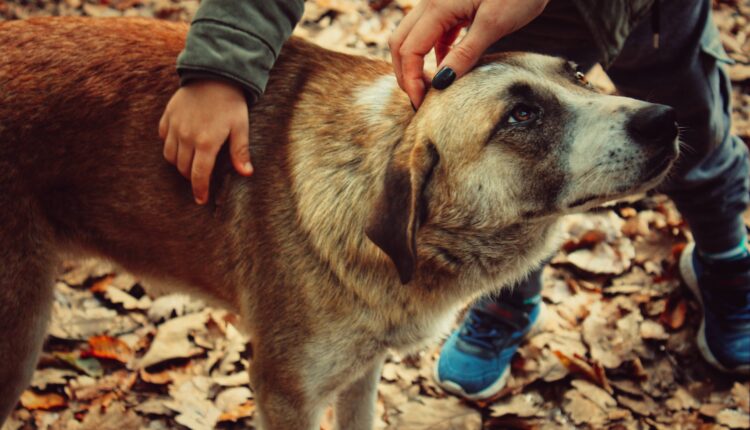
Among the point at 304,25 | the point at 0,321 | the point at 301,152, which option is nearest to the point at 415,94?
the point at 301,152

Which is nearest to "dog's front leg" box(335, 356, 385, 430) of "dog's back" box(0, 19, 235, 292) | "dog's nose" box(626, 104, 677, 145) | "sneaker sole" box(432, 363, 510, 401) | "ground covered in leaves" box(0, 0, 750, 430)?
"ground covered in leaves" box(0, 0, 750, 430)

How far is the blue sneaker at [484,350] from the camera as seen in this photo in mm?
3438

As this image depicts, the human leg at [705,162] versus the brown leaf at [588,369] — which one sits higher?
the human leg at [705,162]

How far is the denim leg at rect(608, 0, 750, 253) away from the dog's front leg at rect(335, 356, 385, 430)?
5.56ft

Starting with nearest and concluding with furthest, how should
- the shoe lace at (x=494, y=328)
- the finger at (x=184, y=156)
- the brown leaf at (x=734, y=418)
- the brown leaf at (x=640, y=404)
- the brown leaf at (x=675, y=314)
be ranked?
the finger at (x=184, y=156) → the brown leaf at (x=734, y=418) → the brown leaf at (x=640, y=404) → the shoe lace at (x=494, y=328) → the brown leaf at (x=675, y=314)

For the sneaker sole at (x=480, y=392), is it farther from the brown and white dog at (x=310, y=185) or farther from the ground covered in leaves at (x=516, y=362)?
the brown and white dog at (x=310, y=185)

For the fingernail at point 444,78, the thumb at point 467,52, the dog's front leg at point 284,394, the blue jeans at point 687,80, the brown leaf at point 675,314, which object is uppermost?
the thumb at point 467,52

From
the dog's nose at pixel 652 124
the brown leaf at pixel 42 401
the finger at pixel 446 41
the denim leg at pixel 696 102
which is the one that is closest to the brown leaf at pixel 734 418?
the denim leg at pixel 696 102

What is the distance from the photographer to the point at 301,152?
2357mm

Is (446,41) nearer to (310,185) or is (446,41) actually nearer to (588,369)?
(310,185)

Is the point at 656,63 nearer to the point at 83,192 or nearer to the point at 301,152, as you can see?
the point at 301,152

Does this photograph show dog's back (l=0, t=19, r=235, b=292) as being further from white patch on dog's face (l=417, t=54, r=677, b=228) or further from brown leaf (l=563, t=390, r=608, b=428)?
brown leaf (l=563, t=390, r=608, b=428)

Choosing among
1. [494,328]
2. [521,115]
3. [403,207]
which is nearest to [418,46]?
[521,115]

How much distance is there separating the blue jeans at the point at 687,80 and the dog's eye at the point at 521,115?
55 centimetres
